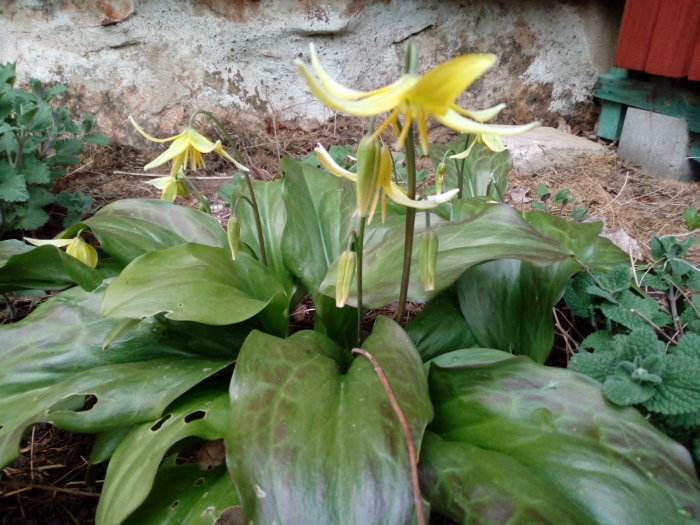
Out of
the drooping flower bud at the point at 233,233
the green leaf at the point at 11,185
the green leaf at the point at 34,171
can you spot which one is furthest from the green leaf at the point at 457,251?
the green leaf at the point at 34,171

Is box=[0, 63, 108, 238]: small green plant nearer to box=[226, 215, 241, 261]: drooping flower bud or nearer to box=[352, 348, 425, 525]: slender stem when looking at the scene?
box=[226, 215, 241, 261]: drooping flower bud

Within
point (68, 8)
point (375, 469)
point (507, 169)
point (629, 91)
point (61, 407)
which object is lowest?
point (61, 407)

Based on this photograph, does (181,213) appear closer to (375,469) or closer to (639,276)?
(375,469)

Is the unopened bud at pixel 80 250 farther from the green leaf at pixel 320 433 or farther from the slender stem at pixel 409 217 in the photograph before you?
the slender stem at pixel 409 217

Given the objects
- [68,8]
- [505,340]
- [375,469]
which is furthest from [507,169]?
[68,8]

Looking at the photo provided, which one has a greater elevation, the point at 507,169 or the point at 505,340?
the point at 507,169

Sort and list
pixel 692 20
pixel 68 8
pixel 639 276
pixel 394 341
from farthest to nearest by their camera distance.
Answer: pixel 692 20
pixel 68 8
pixel 639 276
pixel 394 341

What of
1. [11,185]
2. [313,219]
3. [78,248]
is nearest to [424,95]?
[313,219]
